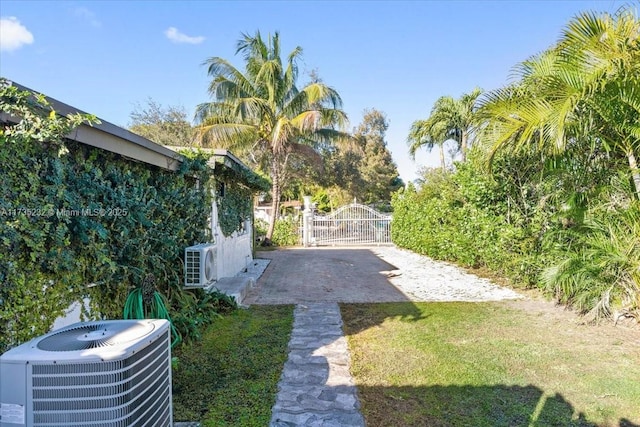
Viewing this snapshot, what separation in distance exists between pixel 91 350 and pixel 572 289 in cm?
653

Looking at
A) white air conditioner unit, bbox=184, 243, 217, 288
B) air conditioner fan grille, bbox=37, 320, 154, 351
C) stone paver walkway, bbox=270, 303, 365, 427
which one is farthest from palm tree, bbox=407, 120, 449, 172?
air conditioner fan grille, bbox=37, 320, 154, 351

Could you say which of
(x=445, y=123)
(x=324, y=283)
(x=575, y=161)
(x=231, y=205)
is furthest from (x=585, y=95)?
(x=445, y=123)

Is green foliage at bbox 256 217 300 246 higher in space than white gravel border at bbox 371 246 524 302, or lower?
higher

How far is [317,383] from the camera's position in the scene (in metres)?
3.51

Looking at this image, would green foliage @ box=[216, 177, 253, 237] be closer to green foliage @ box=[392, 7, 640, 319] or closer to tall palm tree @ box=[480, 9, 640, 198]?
green foliage @ box=[392, 7, 640, 319]

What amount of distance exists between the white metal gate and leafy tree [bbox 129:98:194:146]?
12.0 metres

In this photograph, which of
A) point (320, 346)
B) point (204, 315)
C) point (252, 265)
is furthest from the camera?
point (252, 265)

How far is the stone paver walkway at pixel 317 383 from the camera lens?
291 cm

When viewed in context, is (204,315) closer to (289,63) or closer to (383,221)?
(289,63)

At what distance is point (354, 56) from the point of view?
13.7 metres

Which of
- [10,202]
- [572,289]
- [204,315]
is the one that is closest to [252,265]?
[204,315]

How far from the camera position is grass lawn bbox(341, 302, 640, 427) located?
302 cm

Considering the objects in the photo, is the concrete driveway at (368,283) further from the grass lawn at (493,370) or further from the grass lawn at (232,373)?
the grass lawn at (232,373)

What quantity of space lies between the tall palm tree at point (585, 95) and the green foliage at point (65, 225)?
5054 mm
